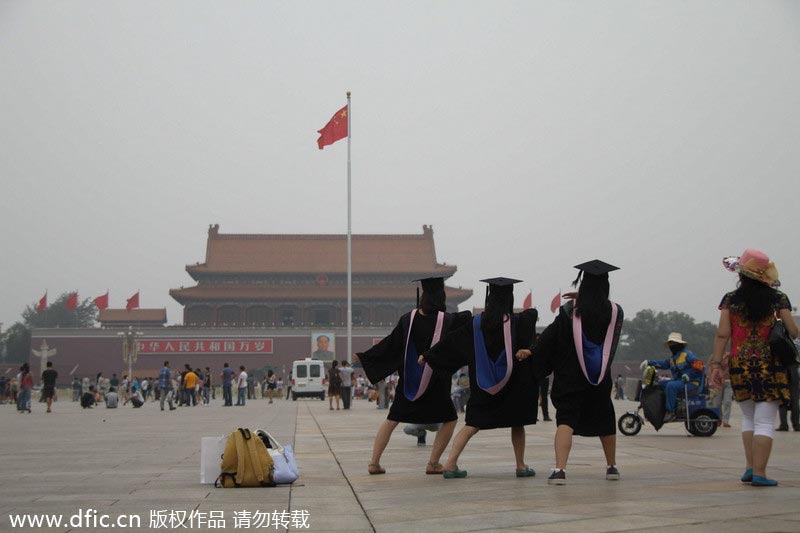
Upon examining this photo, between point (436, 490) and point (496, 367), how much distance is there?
40.5 inches

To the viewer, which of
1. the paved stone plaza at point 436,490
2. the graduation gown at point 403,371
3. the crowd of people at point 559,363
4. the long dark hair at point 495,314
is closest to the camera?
the paved stone plaza at point 436,490

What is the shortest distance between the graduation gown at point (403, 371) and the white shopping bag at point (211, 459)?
3.88 ft

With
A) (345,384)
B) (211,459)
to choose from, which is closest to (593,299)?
(211,459)

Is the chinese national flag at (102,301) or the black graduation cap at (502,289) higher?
the chinese national flag at (102,301)

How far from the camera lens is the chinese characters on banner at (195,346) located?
5381 centimetres

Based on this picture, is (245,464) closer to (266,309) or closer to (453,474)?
(453,474)

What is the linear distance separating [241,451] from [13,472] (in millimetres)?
2395

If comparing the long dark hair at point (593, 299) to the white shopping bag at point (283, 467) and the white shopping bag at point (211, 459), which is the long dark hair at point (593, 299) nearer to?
the white shopping bag at point (283, 467)

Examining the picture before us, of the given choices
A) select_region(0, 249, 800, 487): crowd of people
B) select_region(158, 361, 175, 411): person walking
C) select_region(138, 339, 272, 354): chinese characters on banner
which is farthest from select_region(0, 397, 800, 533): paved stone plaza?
select_region(138, 339, 272, 354): chinese characters on banner

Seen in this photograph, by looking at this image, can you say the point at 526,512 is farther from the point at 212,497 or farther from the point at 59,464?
the point at 59,464

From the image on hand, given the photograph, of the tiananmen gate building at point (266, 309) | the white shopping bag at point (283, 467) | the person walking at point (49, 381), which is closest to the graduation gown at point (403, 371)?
the white shopping bag at point (283, 467)

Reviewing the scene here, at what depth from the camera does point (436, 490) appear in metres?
5.95

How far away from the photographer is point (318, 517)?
4844 millimetres

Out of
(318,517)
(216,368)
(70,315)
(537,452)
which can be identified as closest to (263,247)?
(216,368)
